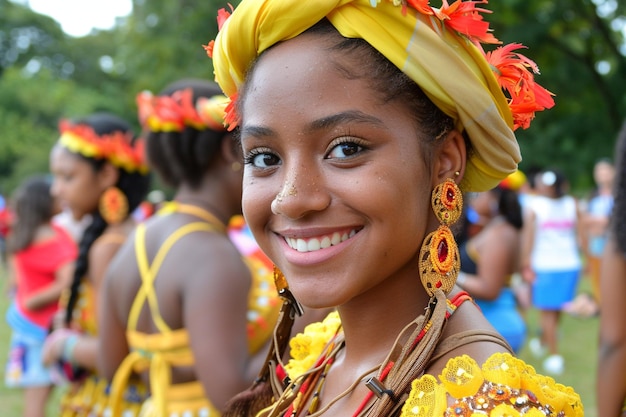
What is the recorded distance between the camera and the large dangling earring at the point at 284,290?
1934mm

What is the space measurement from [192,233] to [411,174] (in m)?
1.88

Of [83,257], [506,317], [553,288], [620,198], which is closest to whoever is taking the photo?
[620,198]

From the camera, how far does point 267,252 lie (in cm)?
176

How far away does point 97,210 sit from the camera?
489 cm

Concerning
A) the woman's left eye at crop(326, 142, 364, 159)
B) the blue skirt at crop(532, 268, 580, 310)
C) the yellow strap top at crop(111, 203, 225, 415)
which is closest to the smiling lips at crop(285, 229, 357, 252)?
the woman's left eye at crop(326, 142, 364, 159)

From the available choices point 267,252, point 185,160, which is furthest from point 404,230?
point 185,160

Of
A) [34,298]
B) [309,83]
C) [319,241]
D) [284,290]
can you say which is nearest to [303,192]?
[319,241]

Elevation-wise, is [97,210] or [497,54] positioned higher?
[497,54]

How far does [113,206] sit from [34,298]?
1641 millimetres

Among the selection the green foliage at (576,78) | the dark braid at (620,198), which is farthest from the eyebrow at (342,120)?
the green foliage at (576,78)

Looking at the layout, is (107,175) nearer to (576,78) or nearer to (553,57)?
(576,78)

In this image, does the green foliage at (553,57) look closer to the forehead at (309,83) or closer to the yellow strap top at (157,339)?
the yellow strap top at (157,339)

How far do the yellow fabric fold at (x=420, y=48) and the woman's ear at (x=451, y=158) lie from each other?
0.10ft

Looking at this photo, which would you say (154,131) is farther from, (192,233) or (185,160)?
(192,233)
